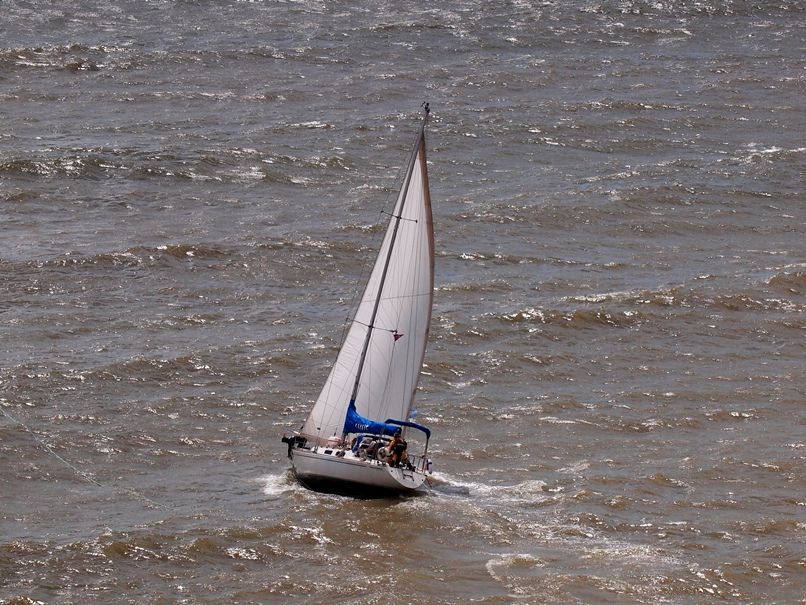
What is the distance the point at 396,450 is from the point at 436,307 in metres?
13.7

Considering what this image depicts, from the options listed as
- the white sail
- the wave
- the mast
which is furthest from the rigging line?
the wave

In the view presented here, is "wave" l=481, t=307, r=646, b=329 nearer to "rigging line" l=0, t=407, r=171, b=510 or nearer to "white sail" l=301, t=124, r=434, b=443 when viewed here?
"white sail" l=301, t=124, r=434, b=443

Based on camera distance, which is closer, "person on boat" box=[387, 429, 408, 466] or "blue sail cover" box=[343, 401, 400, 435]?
"person on boat" box=[387, 429, 408, 466]

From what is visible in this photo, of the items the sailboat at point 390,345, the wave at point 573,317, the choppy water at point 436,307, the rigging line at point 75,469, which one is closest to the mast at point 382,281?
the sailboat at point 390,345

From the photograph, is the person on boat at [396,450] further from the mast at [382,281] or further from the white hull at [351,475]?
the mast at [382,281]

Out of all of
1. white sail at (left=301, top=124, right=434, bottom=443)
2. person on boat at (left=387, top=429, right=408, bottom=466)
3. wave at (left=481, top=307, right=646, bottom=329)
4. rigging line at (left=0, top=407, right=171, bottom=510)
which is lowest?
rigging line at (left=0, top=407, right=171, bottom=510)

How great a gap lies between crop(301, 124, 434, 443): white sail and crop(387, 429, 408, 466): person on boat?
2061 millimetres

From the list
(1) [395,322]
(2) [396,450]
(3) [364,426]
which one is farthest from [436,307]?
(2) [396,450]

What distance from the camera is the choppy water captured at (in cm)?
2927

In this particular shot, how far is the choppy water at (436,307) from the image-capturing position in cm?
2927

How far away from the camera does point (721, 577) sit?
1113 inches

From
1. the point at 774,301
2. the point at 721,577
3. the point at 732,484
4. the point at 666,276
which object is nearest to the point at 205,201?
the point at 666,276

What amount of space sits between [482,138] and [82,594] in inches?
1608

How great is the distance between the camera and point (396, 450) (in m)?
31.9
